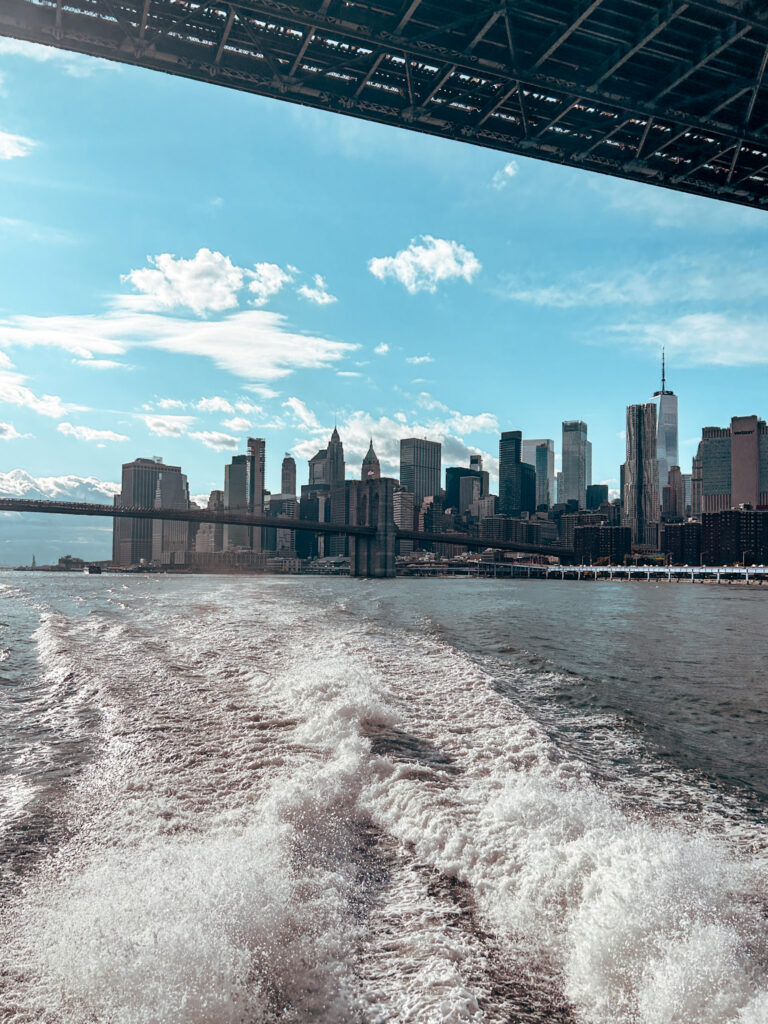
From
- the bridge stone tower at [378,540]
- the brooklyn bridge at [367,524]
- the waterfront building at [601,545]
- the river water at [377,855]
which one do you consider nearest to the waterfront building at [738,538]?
the waterfront building at [601,545]

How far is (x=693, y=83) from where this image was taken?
21.9 meters

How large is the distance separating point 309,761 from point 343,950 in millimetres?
2991

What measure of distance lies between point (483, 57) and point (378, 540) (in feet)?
290

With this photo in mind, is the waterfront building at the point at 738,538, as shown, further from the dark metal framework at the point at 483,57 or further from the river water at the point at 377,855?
the river water at the point at 377,855

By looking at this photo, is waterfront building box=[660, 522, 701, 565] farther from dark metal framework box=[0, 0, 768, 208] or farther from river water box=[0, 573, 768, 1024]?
river water box=[0, 573, 768, 1024]

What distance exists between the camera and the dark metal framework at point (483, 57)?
17953 millimetres

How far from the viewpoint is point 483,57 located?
65.7ft

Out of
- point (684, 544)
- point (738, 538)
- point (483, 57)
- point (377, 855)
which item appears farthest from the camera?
point (684, 544)

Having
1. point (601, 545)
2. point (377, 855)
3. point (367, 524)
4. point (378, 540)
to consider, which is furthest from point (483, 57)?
point (601, 545)

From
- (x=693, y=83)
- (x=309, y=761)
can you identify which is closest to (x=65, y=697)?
(x=309, y=761)

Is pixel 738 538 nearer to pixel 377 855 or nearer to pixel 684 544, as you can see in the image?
pixel 684 544

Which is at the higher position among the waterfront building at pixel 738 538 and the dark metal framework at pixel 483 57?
the dark metal framework at pixel 483 57

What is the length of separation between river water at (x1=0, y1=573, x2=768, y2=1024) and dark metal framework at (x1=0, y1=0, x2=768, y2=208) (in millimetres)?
19590

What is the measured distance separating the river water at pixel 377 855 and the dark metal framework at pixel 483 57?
771 inches
